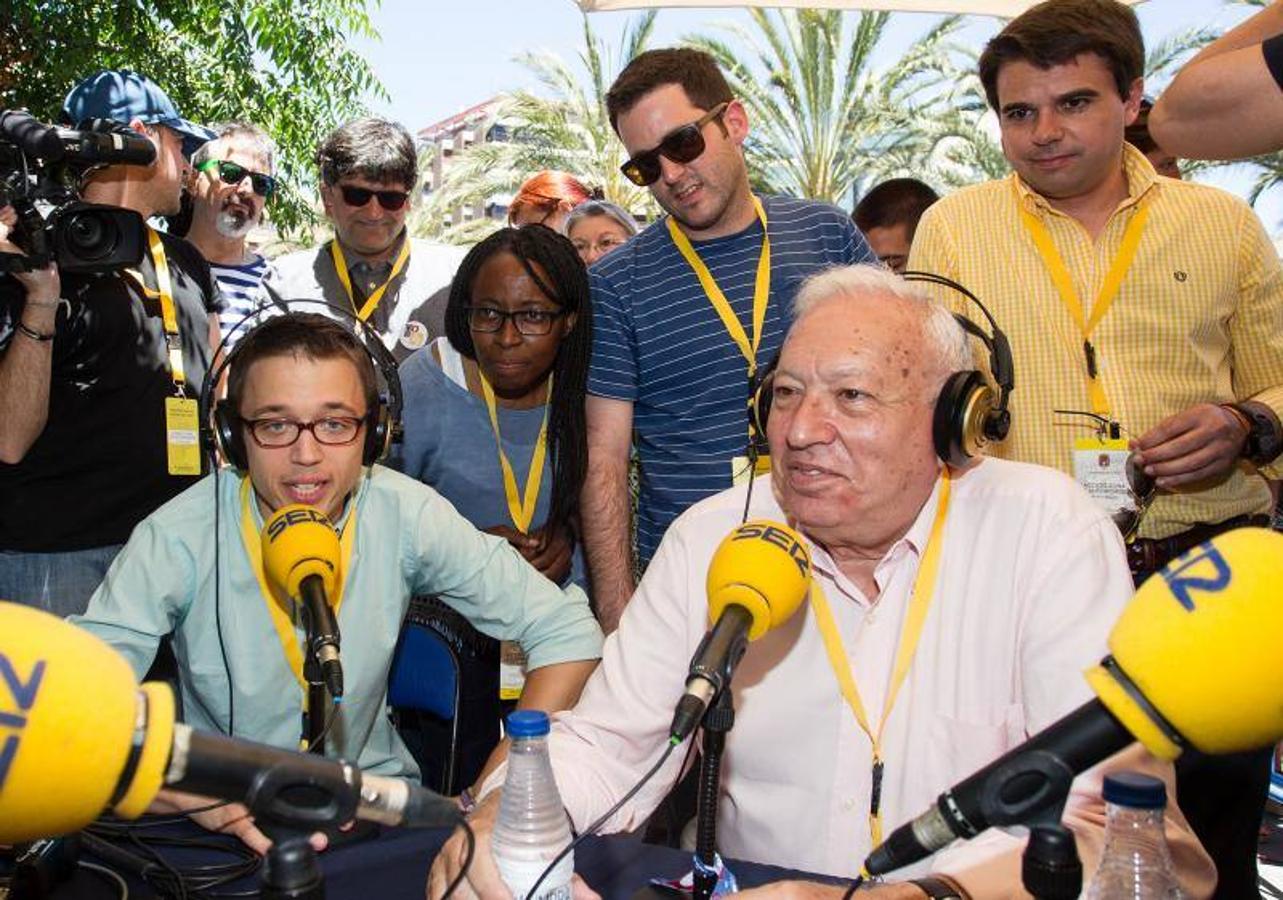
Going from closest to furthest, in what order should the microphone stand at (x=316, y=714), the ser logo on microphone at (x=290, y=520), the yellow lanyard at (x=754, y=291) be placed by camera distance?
1. the microphone stand at (x=316, y=714)
2. the ser logo on microphone at (x=290, y=520)
3. the yellow lanyard at (x=754, y=291)

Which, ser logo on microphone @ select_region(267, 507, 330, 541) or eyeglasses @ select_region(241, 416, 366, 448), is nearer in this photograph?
ser logo on microphone @ select_region(267, 507, 330, 541)

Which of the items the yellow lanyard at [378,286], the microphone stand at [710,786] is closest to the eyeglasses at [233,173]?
the yellow lanyard at [378,286]

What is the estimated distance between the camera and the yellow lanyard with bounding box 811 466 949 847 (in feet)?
7.19

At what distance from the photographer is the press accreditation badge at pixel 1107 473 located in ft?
10.9

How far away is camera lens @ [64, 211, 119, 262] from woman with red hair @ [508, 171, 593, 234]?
274 cm

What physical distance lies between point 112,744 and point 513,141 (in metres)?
24.6

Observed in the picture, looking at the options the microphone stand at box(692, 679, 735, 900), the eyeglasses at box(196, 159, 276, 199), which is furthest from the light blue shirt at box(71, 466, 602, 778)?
the eyeglasses at box(196, 159, 276, 199)

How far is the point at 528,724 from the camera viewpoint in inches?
69.6

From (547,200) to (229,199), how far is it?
1.60 metres

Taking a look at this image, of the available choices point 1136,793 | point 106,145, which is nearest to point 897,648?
point 1136,793

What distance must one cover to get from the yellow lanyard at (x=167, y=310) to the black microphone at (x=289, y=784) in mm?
2984

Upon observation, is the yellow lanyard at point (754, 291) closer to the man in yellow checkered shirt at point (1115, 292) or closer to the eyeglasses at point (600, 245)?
the man in yellow checkered shirt at point (1115, 292)

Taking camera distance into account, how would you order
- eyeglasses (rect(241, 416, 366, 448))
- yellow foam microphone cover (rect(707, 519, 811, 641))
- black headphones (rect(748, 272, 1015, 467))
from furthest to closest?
eyeglasses (rect(241, 416, 366, 448)) < black headphones (rect(748, 272, 1015, 467)) < yellow foam microphone cover (rect(707, 519, 811, 641))

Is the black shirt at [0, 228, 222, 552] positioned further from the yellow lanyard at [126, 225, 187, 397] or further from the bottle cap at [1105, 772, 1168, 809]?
the bottle cap at [1105, 772, 1168, 809]
